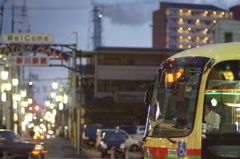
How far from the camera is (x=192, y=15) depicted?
95250mm

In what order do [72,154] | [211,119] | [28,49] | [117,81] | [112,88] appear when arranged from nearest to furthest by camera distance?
[211,119] → [28,49] → [72,154] → [117,81] → [112,88]

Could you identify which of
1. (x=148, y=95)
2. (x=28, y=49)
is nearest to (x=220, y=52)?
(x=148, y=95)

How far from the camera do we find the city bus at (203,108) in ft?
28.3

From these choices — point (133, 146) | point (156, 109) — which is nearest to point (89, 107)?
point (133, 146)

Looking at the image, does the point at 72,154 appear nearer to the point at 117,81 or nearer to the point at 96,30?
the point at 117,81

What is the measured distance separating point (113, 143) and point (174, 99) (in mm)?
19659

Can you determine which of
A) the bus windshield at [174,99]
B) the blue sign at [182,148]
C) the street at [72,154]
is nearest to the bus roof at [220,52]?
the bus windshield at [174,99]

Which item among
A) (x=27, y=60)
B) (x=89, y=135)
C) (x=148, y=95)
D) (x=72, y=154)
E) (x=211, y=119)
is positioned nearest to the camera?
(x=211, y=119)

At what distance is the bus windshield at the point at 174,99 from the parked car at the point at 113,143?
16.9m

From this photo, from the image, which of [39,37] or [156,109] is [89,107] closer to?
[39,37]

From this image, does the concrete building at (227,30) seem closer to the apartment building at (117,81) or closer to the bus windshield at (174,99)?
the apartment building at (117,81)

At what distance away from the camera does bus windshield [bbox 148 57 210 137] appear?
881cm

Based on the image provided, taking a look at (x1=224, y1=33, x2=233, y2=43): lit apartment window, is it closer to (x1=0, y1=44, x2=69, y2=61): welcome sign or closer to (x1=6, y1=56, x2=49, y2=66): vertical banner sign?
(x1=0, y1=44, x2=69, y2=61): welcome sign

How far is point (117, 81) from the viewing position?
6366 cm
